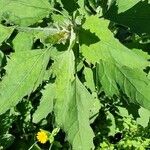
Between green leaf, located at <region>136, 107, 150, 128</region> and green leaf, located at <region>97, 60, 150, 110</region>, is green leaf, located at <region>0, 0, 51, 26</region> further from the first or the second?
green leaf, located at <region>136, 107, 150, 128</region>

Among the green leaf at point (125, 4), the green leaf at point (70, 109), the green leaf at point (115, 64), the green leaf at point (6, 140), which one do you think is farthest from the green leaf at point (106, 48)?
the green leaf at point (6, 140)

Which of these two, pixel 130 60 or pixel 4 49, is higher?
pixel 130 60

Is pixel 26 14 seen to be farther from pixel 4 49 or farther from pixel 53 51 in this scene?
pixel 4 49

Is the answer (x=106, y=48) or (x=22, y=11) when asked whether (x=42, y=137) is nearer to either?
(x=22, y=11)

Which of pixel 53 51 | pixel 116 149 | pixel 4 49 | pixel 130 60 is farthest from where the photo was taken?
pixel 116 149

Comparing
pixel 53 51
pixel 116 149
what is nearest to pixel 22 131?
pixel 116 149

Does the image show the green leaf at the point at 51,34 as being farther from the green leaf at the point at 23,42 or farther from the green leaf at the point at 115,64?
the green leaf at the point at 23,42

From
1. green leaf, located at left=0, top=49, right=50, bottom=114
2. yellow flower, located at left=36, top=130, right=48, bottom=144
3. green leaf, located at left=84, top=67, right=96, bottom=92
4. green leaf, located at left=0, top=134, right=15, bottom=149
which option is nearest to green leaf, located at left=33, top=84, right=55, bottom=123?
green leaf, located at left=84, top=67, right=96, bottom=92
